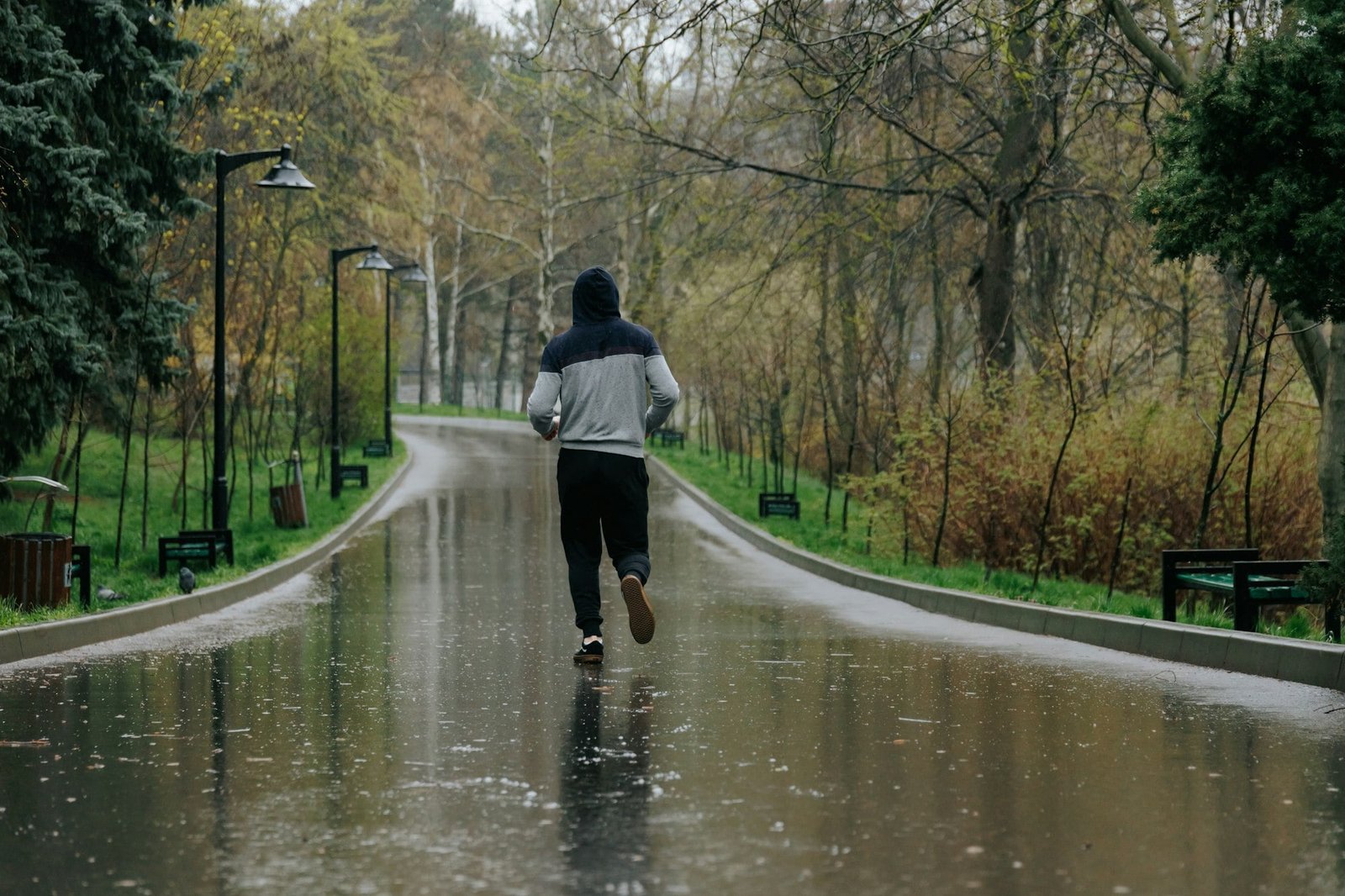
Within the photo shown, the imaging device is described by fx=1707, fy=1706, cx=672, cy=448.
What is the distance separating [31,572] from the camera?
507 inches

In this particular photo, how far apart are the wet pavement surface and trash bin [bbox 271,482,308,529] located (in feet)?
39.7

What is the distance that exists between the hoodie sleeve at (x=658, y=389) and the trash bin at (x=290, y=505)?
15465 mm

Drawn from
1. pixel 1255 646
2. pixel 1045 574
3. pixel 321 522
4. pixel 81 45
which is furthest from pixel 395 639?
pixel 321 522

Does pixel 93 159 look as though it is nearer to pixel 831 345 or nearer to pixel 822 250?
pixel 822 250

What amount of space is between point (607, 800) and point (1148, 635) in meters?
5.90

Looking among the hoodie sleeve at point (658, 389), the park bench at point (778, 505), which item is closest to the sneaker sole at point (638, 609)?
the hoodie sleeve at point (658, 389)

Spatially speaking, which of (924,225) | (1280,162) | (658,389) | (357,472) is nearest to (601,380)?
(658,389)

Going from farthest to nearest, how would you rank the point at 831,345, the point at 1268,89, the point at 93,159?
the point at 831,345 < the point at 93,159 < the point at 1268,89

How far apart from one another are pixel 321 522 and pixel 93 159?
9898 millimetres

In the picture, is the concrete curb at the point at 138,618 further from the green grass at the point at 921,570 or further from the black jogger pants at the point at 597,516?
the green grass at the point at 921,570

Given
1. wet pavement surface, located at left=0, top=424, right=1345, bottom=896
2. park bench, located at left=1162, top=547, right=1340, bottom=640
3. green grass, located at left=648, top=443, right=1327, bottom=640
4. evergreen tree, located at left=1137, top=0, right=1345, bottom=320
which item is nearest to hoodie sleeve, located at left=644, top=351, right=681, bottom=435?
wet pavement surface, located at left=0, top=424, right=1345, bottom=896

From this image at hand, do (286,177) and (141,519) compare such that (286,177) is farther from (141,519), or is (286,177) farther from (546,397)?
(546,397)

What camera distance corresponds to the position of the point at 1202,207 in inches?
380

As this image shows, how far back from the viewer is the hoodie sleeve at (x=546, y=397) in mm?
9844
